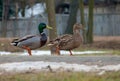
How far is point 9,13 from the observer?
58.9 meters

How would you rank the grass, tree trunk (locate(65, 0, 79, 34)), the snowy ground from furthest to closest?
1. tree trunk (locate(65, 0, 79, 34))
2. the snowy ground
3. the grass

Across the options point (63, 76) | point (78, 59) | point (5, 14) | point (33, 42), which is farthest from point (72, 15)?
point (63, 76)

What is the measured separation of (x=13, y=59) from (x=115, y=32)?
47353mm

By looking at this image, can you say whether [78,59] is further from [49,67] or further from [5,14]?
[5,14]

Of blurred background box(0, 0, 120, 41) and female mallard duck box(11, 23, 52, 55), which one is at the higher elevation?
female mallard duck box(11, 23, 52, 55)

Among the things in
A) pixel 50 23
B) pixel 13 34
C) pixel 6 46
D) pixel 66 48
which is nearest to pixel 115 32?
pixel 13 34

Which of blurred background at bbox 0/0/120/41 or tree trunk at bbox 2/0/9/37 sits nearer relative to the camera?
tree trunk at bbox 2/0/9/37

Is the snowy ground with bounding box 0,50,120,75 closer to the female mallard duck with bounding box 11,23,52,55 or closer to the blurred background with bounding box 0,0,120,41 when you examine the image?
the female mallard duck with bounding box 11,23,52,55

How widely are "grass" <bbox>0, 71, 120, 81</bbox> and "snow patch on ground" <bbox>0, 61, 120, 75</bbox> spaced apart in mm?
351

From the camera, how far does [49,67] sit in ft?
38.0

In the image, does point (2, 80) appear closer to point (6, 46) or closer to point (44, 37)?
point (44, 37)

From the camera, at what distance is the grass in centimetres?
1055

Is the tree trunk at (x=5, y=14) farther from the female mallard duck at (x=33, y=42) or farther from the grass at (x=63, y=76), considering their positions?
the grass at (x=63, y=76)

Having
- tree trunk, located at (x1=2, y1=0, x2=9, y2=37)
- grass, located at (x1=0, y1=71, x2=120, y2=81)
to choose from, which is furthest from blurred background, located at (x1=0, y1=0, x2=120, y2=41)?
grass, located at (x1=0, y1=71, x2=120, y2=81)
